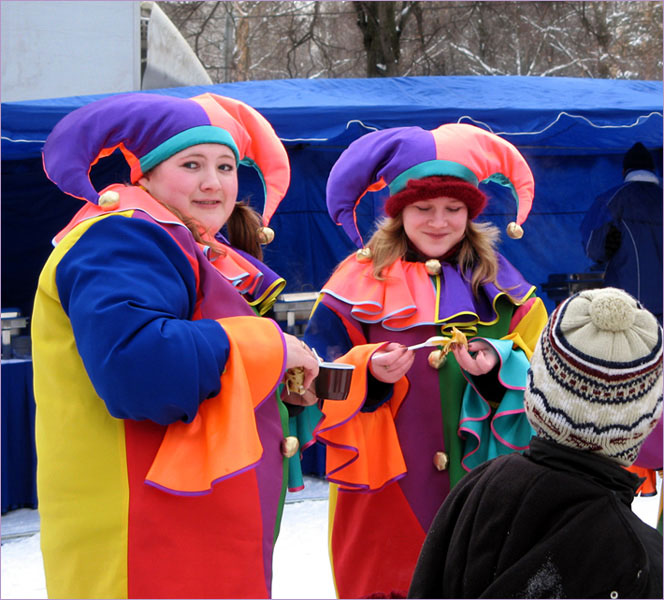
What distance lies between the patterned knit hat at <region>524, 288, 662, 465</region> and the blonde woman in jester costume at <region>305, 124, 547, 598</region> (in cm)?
87

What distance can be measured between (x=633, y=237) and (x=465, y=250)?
3.57m

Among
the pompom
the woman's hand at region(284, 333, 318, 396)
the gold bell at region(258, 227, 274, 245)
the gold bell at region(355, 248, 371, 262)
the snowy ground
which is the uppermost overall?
the gold bell at region(258, 227, 274, 245)

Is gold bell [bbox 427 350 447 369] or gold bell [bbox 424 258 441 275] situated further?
gold bell [bbox 424 258 441 275]

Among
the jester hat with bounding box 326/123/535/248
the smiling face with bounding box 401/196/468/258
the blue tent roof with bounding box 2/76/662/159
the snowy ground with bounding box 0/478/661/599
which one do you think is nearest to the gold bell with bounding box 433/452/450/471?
the smiling face with bounding box 401/196/468/258

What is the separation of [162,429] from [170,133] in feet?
2.19

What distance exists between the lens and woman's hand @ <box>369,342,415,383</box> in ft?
7.06

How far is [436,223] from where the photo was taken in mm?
2365

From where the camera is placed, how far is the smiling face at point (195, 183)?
5.88ft

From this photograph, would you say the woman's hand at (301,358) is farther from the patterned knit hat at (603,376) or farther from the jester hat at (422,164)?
the jester hat at (422,164)

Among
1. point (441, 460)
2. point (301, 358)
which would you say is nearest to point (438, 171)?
point (441, 460)

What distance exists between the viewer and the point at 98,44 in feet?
22.6

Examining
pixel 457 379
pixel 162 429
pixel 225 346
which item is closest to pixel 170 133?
pixel 225 346

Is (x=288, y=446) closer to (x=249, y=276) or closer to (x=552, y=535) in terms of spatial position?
(x=249, y=276)

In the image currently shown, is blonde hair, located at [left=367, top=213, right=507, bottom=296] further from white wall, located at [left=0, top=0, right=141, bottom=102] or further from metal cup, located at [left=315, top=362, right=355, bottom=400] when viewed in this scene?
white wall, located at [left=0, top=0, right=141, bottom=102]
